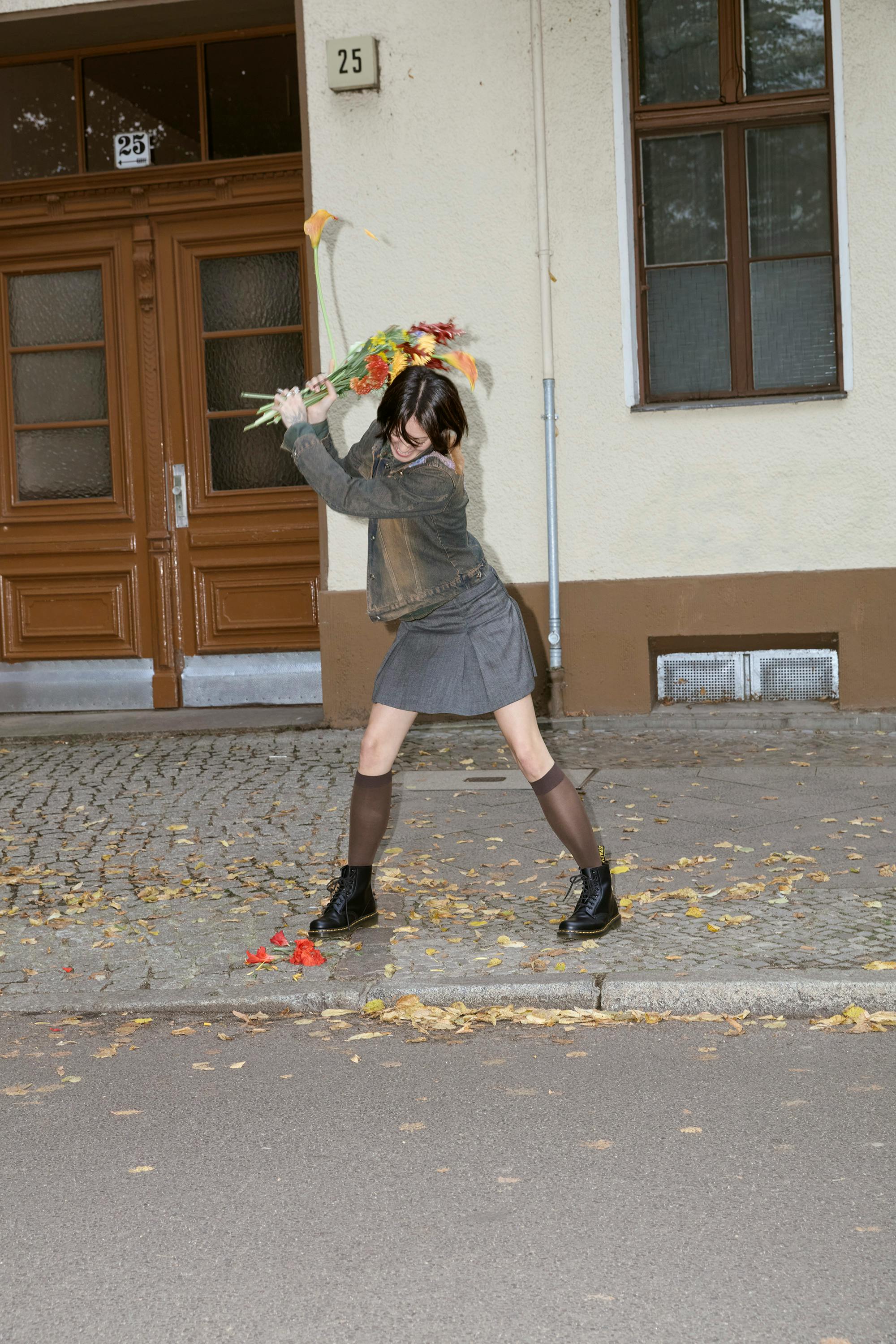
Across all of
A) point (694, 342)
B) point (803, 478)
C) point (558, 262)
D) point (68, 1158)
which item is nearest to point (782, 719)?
point (803, 478)

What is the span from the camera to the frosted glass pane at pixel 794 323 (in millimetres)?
9125

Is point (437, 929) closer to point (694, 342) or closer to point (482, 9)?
point (694, 342)

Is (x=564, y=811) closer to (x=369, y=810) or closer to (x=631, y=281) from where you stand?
(x=369, y=810)

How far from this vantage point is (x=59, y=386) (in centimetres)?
1045

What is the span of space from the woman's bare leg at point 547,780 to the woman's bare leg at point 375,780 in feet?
1.05

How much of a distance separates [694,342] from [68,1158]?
6.86m

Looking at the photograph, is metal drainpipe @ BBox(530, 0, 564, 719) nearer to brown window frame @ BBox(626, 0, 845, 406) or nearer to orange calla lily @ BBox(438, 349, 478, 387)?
brown window frame @ BBox(626, 0, 845, 406)

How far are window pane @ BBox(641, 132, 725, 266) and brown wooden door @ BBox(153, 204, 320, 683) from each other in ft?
7.38

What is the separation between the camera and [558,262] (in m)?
9.04

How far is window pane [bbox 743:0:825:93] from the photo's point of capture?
8.97 m

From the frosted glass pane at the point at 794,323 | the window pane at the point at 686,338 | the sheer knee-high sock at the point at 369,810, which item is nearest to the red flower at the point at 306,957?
the sheer knee-high sock at the point at 369,810

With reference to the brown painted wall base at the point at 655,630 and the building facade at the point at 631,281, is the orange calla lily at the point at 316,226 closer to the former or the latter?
the building facade at the point at 631,281

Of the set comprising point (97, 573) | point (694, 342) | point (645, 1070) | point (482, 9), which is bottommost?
point (645, 1070)

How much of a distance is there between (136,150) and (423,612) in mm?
6281
